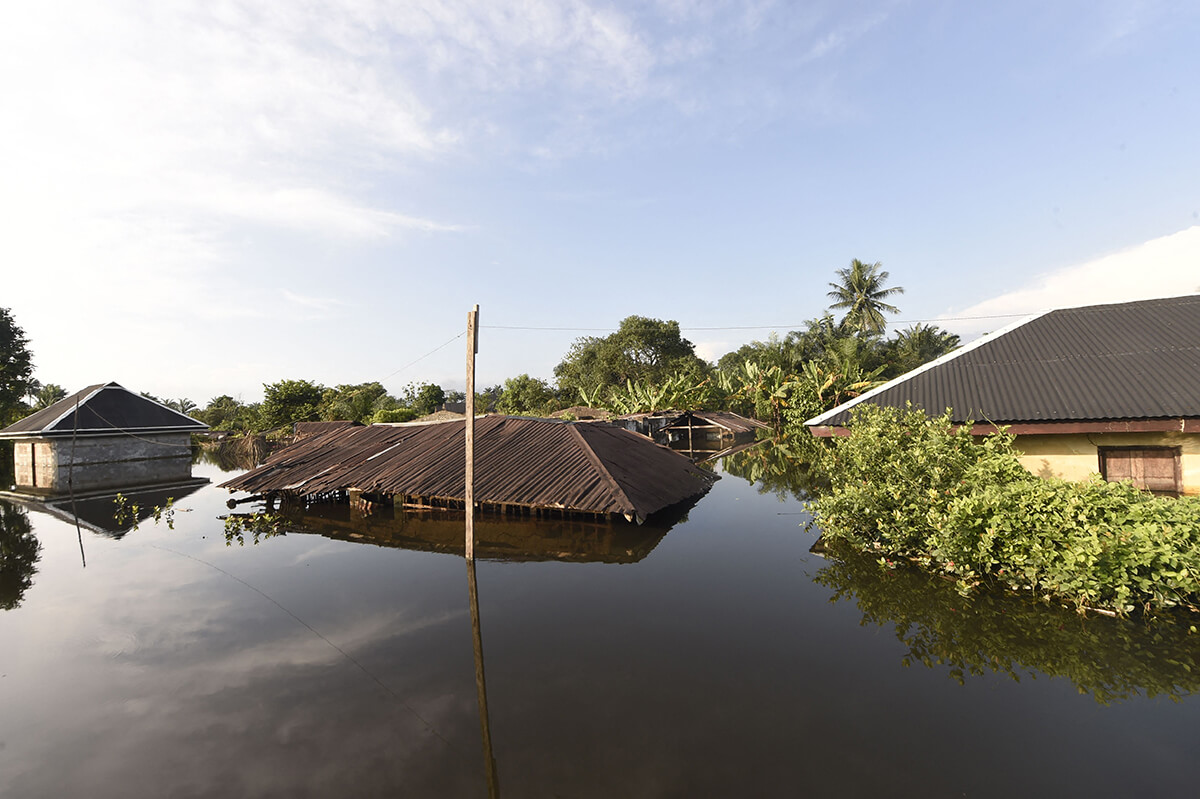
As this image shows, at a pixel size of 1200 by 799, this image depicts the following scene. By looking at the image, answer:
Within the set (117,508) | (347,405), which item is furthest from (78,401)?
(347,405)

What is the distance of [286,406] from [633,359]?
35134 mm

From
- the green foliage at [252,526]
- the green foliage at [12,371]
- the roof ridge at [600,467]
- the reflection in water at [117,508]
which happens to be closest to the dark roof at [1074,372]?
the roof ridge at [600,467]

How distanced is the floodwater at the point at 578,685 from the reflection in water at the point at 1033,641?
34 millimetres

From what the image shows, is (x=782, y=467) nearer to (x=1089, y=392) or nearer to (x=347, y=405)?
(x=1089, y=392)

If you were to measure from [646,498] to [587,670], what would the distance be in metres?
6.88

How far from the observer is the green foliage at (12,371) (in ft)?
107

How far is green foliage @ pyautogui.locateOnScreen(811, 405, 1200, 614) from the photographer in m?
6.15

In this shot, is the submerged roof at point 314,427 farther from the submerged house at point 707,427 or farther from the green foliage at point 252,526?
the submerged house at point 707,427

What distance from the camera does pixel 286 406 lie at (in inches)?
1629

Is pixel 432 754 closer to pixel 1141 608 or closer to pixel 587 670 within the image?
pixel 587 670

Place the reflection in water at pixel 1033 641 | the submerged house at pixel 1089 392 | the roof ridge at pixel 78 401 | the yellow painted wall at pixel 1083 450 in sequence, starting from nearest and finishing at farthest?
1. the reflection in water at pixel 1033 641
2. the submerged house at pixel 1089 392
3. the yellow painted wall at pixel 1083 450
4. the roof ridge at pixel 78 401

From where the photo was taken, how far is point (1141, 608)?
22.5 feet

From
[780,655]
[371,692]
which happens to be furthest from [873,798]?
[371,692]

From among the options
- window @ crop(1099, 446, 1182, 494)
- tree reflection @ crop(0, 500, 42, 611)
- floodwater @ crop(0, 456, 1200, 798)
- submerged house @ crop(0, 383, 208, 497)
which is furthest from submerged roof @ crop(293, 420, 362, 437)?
window @ crop(1099, 446, 1182, 494)
